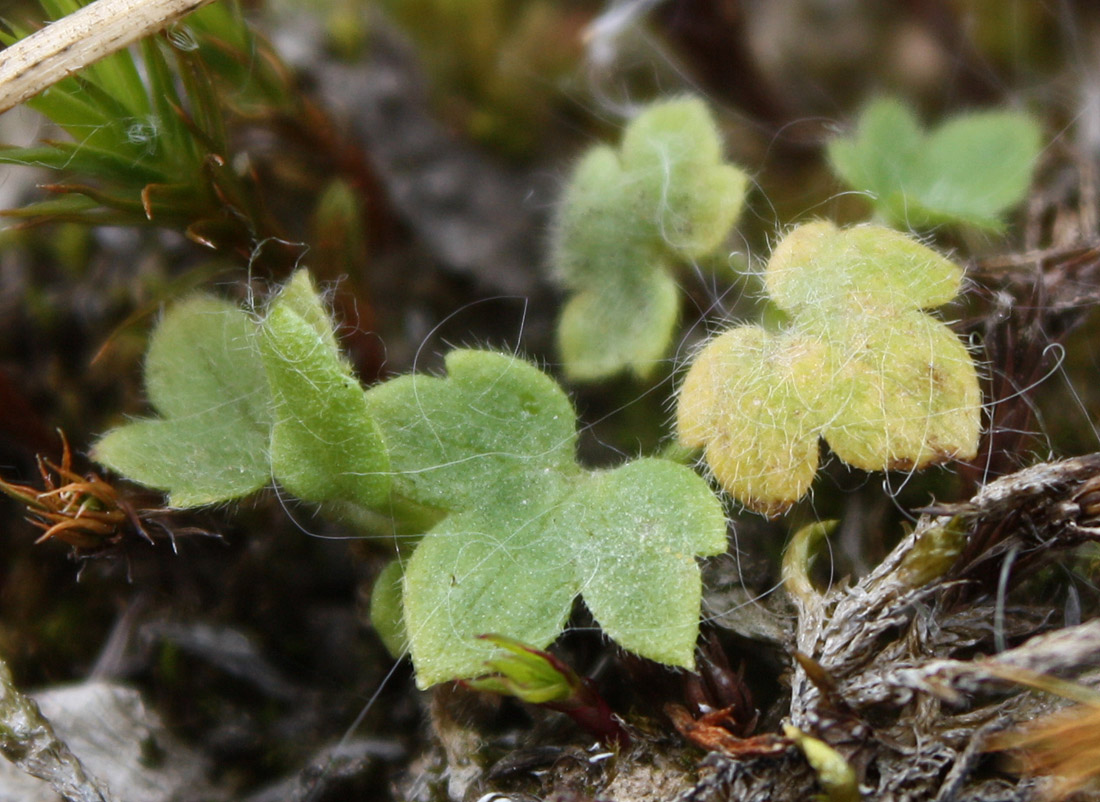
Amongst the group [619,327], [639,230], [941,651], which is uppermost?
[639,230]

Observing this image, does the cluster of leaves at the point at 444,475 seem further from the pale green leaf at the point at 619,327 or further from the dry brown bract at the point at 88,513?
the pale green leaf at the point at 619,327

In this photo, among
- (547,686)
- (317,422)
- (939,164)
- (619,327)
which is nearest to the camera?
(547,686)

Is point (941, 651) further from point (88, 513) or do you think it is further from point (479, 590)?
point (88, 513)

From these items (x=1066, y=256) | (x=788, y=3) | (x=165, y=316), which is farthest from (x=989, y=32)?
(x=165, y=316)

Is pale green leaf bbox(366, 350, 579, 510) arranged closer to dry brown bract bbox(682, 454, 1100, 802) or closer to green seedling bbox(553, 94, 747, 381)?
green seedling bbox(553, 94, 747, 381)

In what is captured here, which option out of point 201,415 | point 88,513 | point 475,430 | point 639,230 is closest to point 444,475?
point 475,430

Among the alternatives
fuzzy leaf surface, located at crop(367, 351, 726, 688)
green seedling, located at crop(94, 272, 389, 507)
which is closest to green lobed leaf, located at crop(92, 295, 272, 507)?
green seedling, located at crop(94, 272, 389, 507)
